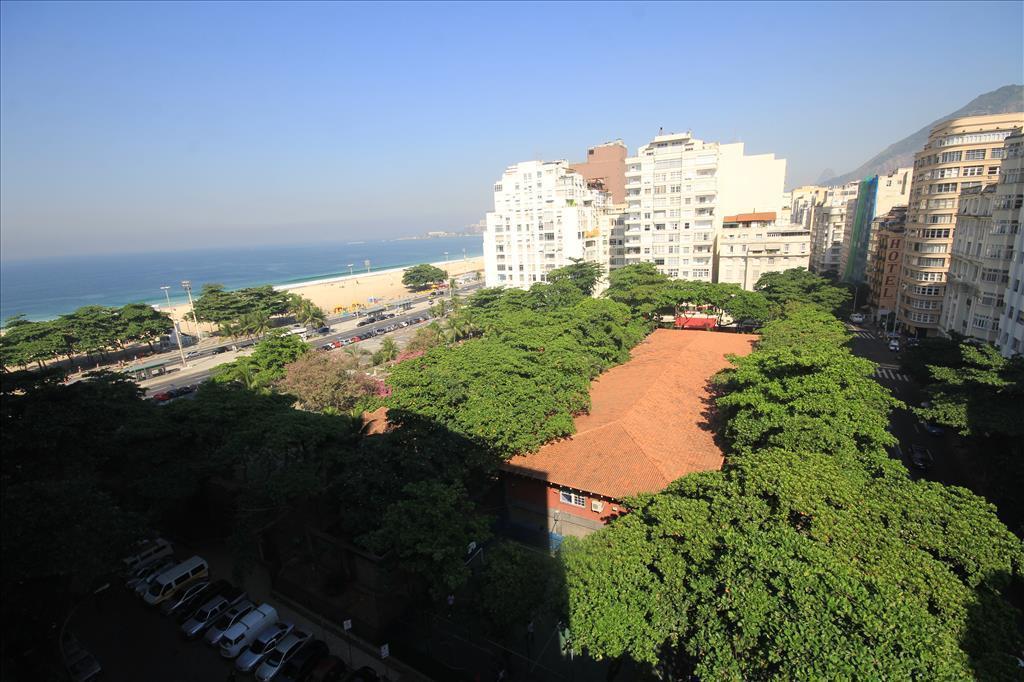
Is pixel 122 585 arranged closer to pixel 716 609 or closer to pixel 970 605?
pixel 716 609

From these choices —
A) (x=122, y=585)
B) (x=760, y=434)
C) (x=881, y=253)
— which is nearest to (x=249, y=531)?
(x=122, y=585)

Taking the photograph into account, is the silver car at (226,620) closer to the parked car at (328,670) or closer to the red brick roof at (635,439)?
the parked car at (328,670)

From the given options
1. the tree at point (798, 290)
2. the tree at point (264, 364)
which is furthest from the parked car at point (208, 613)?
the tree at point (798, 290)

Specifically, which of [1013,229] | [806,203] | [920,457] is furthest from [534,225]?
[806,203]

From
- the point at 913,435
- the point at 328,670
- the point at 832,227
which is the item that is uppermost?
the point at 832,227

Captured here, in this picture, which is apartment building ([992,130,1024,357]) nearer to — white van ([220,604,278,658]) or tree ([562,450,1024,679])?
tree ([562,450,1024,679])

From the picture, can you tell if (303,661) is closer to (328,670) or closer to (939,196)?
(328,670)
